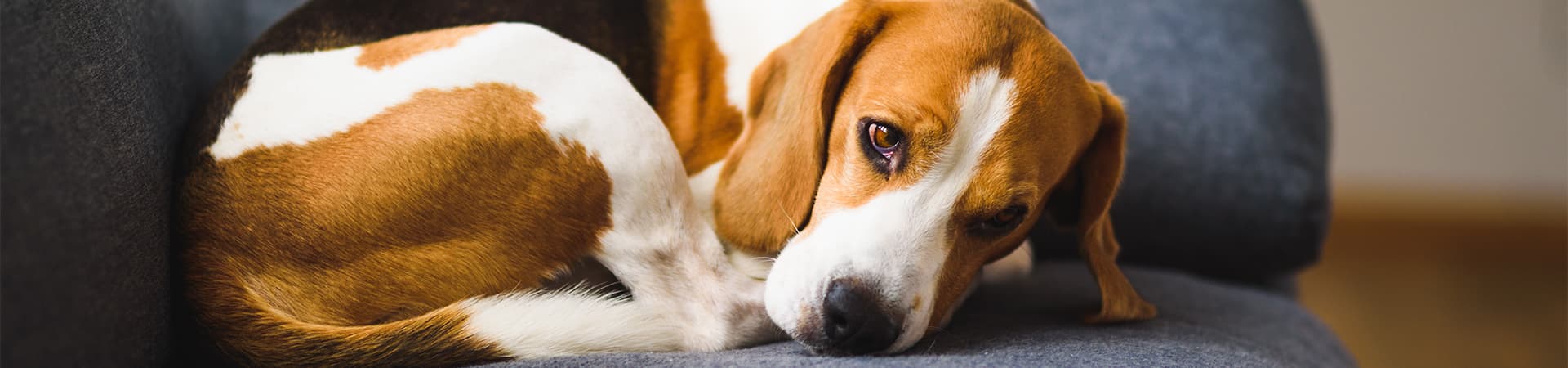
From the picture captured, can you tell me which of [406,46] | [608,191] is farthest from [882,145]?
[406,46]

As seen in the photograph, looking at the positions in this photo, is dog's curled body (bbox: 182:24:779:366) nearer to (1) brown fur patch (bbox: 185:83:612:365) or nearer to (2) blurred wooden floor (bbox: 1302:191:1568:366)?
(1) brown fur patch (bbox: 185:83:612:365)

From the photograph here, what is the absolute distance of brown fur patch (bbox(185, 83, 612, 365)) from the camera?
143cm

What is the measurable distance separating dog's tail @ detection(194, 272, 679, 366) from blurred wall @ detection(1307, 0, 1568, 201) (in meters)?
4.65

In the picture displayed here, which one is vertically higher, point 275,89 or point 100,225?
point 275,89

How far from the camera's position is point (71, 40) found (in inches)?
48.2

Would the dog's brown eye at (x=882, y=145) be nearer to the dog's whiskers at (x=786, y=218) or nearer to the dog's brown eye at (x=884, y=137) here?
the dog's brown eye at (x=884, y=137)

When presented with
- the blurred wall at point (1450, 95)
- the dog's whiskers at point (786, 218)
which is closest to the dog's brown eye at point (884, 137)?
the dog's whiskers at point (786, 218)

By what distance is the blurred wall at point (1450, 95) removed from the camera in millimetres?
4934

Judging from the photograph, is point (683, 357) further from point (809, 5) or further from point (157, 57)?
point (157, 57)

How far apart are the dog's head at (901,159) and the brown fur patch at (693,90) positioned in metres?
0.17

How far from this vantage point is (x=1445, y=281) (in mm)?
4875

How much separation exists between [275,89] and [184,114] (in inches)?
10.2

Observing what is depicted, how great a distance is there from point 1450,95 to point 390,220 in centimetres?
538

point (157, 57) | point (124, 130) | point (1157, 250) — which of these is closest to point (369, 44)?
point (157, 57)
